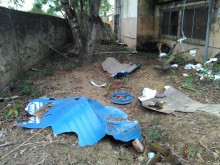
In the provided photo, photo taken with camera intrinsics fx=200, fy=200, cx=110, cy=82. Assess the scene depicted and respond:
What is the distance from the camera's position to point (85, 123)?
9.55 ft

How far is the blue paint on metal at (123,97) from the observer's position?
4.20 meters

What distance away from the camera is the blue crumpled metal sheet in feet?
9.30

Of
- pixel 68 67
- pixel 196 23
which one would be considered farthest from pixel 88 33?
pixel 196 23

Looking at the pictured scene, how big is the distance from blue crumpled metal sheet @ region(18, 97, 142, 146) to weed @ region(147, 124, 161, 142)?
0.17 meters

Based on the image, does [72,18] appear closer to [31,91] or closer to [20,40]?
[20,40]

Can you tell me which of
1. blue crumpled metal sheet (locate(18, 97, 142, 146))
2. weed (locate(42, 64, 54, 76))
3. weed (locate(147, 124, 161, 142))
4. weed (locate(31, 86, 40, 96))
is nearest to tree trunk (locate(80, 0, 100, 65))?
weed (locate(42, 64, 54, 76))

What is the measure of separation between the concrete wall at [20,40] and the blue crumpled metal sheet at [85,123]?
206 centimetres

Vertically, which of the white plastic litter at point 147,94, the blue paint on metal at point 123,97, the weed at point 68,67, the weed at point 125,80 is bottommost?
the blue paint on metal at point 123,97

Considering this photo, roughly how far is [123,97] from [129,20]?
638cm

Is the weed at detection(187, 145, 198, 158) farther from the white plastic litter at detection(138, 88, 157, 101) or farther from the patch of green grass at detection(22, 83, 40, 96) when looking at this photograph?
the patch of green grass at detection(22, 83, 40, 96)

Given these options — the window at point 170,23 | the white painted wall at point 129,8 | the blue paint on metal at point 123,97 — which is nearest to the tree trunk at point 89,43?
the blue paint on metal at point 123,97

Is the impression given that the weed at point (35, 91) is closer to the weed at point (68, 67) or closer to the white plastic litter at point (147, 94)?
the weed at point (68, 67)

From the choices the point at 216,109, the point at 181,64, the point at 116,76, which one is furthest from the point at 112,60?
the point at 216,109

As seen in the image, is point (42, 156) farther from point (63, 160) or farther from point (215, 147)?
point (215, 147)
